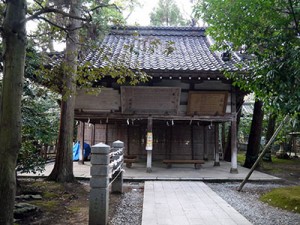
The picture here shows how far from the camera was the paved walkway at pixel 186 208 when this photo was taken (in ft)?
15.6

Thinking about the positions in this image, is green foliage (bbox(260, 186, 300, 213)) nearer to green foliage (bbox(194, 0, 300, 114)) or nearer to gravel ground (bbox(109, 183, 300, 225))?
gravel ground (bbox(109, 183, 300, 225))

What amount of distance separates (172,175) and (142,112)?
2.73 m

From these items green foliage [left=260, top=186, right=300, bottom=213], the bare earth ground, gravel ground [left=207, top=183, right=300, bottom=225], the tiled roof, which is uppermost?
the tiled roof

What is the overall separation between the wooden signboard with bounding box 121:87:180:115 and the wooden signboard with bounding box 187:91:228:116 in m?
0.61

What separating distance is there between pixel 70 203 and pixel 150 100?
5573 mm

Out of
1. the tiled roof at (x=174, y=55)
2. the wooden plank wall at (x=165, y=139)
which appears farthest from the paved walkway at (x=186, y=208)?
the wooden plank wall at (x=165, y=139)

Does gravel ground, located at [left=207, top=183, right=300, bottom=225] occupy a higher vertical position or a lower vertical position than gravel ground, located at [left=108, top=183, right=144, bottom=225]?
higher

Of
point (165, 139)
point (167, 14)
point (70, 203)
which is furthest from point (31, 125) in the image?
point (167, 14)

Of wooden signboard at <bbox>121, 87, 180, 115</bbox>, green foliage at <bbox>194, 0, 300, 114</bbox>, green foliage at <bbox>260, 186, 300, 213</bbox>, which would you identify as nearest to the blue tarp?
wooden signboard at <bbox>121, 87, 180, 115</bbox>

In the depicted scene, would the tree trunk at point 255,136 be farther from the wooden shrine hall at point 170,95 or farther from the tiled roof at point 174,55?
the tiled roof at point 174,55

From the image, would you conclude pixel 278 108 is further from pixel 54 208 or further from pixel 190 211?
pixel 54 208

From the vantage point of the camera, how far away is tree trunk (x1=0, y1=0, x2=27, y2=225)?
3270mm

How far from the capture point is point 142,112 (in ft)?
36.5

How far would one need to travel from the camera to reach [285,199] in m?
6.58
